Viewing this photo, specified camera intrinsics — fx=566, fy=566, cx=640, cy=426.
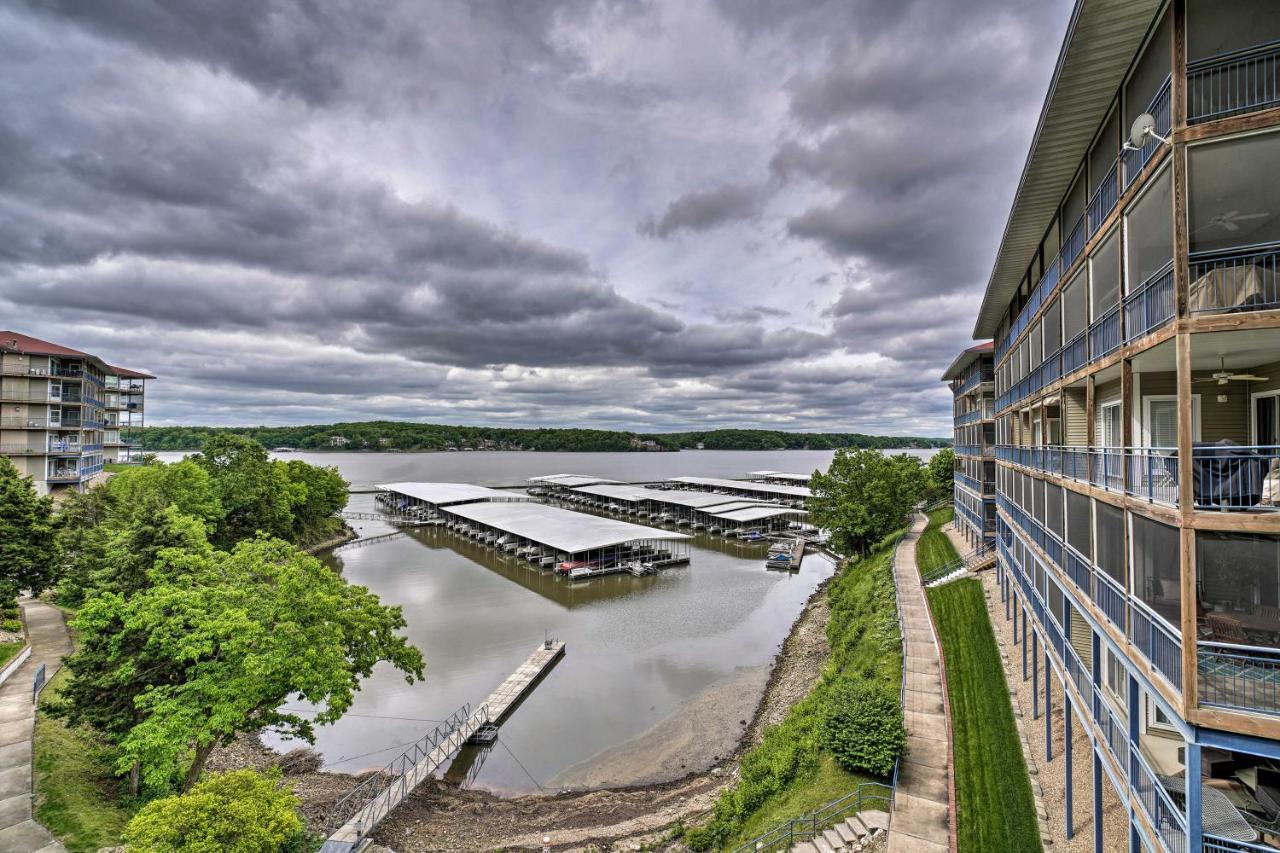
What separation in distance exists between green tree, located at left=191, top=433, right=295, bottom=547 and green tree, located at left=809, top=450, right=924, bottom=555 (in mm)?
42637

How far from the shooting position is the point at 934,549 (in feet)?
121

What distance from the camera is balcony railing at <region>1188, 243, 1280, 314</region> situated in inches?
257

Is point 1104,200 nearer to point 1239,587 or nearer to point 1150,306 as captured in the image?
point 1150,306

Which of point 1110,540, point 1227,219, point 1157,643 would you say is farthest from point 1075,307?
point 1157,643

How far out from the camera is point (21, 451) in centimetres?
3797

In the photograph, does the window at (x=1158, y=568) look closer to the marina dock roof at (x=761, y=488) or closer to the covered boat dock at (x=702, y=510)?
the covered boat dock at (x=702, y=510)

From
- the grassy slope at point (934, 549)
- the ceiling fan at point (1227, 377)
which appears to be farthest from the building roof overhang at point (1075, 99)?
the grassy slope at point (934, 549)

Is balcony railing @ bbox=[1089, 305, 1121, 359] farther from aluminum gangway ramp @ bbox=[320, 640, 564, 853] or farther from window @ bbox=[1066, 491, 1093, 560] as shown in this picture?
aluminum gangway ramp @ bbox=[320, 640, 564, 853]

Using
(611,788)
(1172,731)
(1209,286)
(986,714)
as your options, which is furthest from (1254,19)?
(611,788)

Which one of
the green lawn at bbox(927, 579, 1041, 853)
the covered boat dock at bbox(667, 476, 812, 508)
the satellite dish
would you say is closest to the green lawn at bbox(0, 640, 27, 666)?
the green lawn at bbox(927, 579, 1041, 853)

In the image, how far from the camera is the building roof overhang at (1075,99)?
8164mm

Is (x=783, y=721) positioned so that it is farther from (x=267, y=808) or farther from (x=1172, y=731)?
(x=267, y=808)

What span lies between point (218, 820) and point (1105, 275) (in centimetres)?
1936

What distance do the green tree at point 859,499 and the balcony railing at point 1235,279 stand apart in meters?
33.8
